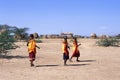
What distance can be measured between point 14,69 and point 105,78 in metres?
5.45

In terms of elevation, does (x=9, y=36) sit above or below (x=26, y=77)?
above

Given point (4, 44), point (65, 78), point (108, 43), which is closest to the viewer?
point (65, 78)

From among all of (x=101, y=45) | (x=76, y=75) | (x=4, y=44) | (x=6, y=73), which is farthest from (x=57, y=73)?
(x=101, y=45)

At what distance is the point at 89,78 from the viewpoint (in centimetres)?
1712

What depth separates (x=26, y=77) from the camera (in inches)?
677

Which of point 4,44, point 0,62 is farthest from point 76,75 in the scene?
point 4,44

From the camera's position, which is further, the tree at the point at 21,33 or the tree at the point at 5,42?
the tree at the point at 21,33

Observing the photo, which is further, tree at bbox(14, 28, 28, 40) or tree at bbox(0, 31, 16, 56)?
tree at bbox(14, 28, 28, 40)

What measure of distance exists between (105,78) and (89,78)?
2.37ft

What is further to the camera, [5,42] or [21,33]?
[21,33]

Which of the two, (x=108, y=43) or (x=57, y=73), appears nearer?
(x=57, y=73)

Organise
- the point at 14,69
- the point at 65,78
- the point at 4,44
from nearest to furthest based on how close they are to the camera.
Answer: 1. the point at 65,78
2. the point at 14,69
3. the point at 4,44

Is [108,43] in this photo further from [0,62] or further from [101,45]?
[0,62]

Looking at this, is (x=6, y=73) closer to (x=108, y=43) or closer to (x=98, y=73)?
(x=98, y=73)
